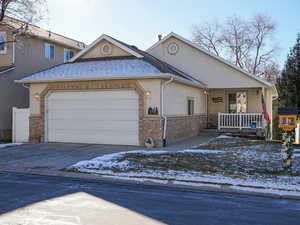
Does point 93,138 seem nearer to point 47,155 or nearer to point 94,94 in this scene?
point 94,94

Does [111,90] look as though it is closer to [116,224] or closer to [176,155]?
[176,155]

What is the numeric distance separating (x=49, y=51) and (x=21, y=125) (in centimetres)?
705

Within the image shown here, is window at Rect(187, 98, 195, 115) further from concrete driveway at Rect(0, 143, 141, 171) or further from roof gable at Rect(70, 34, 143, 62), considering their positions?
concrete driveway at Rect(0, 143, 141, 171)

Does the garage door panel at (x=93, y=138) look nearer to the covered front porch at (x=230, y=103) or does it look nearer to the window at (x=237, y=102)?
the covered front porch at (x=230, y=103)

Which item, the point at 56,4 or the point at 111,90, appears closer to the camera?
the point at 111,90

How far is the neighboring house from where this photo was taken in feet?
60.7

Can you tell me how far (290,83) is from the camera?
18875 mm

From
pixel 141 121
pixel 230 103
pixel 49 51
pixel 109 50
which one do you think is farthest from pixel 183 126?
pixel 49 51

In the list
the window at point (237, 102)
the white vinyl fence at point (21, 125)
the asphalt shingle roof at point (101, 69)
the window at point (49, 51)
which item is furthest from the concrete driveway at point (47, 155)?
the window at point (49, 51)

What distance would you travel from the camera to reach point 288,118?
8.74 metres

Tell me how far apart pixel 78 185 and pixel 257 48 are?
39606 mm

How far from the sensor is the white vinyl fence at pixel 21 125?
55.7 ft

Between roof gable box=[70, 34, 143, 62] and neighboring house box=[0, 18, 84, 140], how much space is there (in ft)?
12.4

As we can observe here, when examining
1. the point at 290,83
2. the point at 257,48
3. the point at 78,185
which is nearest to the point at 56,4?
the point at 78,185
